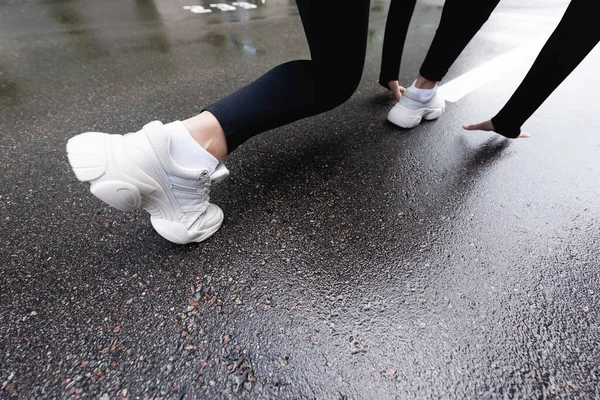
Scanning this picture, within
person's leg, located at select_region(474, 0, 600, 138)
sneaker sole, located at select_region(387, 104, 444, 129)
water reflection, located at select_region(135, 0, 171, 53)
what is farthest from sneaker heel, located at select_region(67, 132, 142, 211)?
water reflection, located at select_region(135, 0, 171, 53)

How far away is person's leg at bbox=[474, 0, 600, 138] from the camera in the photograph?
3.44 feet

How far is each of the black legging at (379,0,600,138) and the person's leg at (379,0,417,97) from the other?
377 mm

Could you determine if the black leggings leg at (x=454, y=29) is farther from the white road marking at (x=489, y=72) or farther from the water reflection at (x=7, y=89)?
the water reflection at (x=7, y=89)

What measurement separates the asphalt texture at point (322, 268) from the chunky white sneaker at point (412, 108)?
0.21ft

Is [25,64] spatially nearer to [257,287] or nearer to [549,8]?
[257,287]

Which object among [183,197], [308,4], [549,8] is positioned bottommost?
[549,8]

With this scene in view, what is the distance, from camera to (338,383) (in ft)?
2.35

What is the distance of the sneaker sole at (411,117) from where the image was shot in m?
1.64

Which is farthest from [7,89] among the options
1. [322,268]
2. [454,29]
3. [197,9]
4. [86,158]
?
[197,9]

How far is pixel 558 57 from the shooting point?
1153mm

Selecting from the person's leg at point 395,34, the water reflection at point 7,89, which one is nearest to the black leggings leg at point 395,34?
the person's leg at point 395,34

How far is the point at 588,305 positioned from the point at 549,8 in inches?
258

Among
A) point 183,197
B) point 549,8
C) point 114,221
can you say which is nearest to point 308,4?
point 183,197

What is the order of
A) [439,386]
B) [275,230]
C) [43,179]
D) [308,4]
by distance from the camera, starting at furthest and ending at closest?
1. [43,179]
2. [275,230]
3. [308,4]
4. [439,386]
